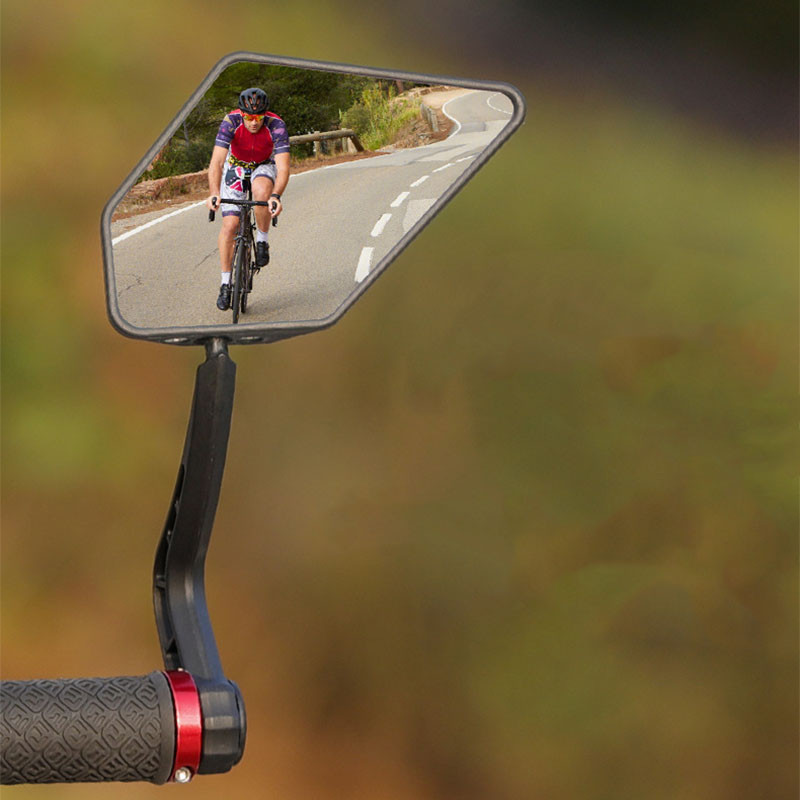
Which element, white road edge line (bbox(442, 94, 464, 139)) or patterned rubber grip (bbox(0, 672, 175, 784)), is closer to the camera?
patterned rubber grip (bbox(0, 672, 175, 784))

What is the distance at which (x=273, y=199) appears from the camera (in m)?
0.59

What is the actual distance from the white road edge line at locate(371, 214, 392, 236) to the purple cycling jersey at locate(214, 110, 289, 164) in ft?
0.30

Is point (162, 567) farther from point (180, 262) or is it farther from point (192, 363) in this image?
point (192, 363)

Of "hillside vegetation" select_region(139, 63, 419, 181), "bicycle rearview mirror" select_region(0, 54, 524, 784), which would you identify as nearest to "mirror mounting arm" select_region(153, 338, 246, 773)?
"bicycle rearview mirror" select_region(0, 54, 524, 784)

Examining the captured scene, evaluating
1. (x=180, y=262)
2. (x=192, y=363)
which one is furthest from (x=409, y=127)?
(x=192, y=363)

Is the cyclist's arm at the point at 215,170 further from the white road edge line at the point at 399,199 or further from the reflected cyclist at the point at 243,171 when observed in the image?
the white road edge line at the point at 399,199

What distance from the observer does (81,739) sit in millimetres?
562

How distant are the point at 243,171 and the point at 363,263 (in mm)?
94

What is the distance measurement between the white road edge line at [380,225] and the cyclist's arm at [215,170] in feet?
0.35

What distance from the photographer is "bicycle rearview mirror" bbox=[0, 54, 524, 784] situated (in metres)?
0.56

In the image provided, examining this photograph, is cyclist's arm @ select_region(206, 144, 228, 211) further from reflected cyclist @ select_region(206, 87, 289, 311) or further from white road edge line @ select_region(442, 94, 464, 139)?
white road edge line @ select_region(442, 94, 464, 139)

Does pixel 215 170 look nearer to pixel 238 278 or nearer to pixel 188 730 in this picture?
pixel 238 278

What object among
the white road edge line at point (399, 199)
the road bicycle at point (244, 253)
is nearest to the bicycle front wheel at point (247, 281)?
the road bicycle at point (244, 253)

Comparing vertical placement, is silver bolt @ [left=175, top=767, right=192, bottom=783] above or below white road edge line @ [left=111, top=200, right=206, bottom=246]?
below
